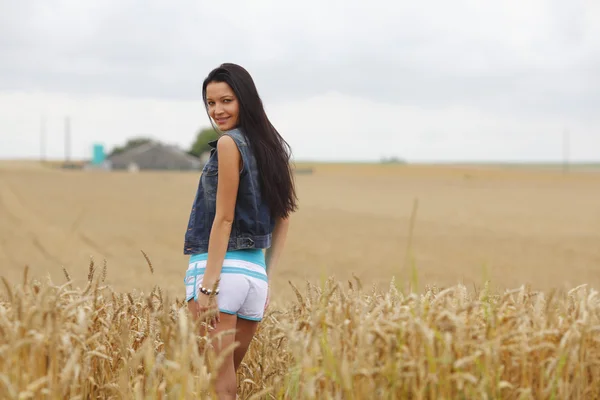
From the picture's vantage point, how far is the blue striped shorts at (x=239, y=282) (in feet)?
12.3

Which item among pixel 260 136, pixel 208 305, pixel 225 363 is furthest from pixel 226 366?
pixel 260 136

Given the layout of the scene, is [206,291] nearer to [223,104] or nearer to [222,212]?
[222,212]

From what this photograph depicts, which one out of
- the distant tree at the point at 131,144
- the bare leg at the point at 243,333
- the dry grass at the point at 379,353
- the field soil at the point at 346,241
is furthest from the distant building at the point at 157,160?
the dry grass at the point at 379,353

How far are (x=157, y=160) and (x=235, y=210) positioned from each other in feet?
317

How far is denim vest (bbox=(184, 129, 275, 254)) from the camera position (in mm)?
3814

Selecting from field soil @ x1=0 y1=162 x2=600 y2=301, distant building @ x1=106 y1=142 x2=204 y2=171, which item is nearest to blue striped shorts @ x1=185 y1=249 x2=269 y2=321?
field soil @ x1=0 y1=162 x2=600 y2=301

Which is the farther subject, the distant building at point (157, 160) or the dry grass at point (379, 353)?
the distant building at point (157, 160)

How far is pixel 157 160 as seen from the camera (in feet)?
323

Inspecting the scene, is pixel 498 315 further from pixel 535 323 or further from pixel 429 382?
pixel 429 382

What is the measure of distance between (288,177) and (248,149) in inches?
12.6

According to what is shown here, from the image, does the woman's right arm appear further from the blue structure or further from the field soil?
the blue structure

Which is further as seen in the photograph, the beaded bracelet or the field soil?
the field soil

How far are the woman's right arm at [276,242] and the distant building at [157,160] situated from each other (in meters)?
93.5

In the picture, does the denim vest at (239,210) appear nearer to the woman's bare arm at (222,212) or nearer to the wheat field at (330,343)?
the woman's bare arm at (222,212)
